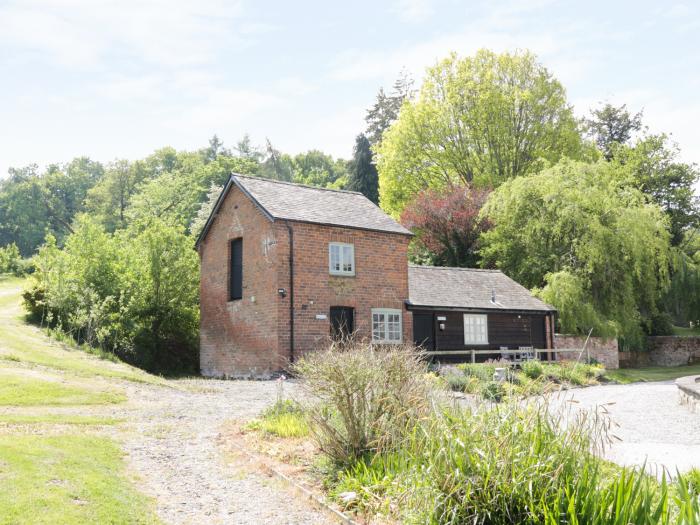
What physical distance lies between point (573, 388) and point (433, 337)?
637cm

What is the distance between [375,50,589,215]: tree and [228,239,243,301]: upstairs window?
19.7 m

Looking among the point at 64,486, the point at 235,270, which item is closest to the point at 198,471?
the point at 64,486

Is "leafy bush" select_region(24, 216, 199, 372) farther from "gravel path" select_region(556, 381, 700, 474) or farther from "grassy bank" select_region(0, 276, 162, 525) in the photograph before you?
"gravel path" select_region(556, 381, 700, 474)

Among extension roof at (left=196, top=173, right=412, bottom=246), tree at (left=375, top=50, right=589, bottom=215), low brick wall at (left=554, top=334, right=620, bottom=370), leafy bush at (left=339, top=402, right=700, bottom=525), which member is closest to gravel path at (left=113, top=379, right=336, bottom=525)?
leafy bush at (left=339, top=402, right=700, bottom=525)

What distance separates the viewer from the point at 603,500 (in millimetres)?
5035

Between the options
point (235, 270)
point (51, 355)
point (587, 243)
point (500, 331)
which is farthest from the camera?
point (587, 243)

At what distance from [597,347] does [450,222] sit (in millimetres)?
12053

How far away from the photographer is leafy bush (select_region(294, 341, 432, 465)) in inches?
324

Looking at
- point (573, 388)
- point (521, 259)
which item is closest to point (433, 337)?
point (573, 388)

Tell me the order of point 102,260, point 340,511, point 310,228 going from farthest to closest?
1. point 102,260
2. point 310,228
3. point 340,511

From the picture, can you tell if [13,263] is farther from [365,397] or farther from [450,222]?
[365,397]

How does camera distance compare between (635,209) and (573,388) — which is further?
(635,209)

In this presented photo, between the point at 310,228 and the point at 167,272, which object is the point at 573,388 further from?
the point at 167,272

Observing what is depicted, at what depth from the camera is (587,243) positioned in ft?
102
